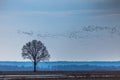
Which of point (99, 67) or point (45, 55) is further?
point (99, 67)

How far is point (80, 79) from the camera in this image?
3938 centimetres

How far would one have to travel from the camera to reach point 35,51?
6328 cm

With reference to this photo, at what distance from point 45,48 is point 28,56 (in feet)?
7.03

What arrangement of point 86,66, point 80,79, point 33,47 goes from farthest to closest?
point 86,66
point 33,47
point 80,79

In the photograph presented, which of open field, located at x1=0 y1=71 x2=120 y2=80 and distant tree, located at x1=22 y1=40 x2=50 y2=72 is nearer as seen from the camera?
open field, located at x1=0 y1=71 x2=120 y2=80

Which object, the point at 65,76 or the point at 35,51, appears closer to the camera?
the point at 65,76

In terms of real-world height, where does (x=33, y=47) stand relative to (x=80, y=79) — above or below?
above

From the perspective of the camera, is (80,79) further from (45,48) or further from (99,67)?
(99,67)

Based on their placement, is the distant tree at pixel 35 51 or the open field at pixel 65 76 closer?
the open field at pixel 65 76

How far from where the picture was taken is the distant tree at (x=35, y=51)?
63.1 metres

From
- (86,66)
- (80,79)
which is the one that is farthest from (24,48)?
(86,66)

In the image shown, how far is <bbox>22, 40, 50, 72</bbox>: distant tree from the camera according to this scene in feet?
207

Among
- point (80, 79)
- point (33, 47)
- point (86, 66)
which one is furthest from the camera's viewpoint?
point (86, 66)

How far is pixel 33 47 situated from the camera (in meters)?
63.4
